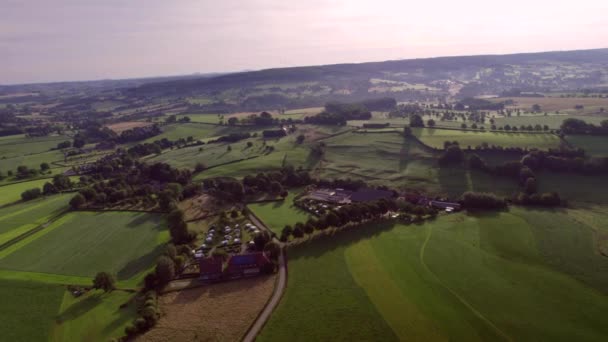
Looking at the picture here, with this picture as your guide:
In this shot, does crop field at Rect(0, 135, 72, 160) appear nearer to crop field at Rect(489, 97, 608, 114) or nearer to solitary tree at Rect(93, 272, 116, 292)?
solitary tree at Rect(93, 272, 116, 292)

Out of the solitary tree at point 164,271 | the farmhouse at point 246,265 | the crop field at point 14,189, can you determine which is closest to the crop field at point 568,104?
the farmhouse at point 246,265

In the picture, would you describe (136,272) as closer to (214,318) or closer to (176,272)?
(176,272)

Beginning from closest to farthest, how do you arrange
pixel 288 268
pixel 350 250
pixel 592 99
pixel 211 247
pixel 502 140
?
pixel 288 268 < pixel 350 250 < pixel 211 247 < pixel 502 140 < pixel 592 99

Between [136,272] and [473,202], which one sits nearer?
[136,272]

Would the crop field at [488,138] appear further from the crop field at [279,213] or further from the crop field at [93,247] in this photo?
the crop field at [93,247]

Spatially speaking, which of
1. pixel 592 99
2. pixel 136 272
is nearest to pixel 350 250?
pixel 136 272

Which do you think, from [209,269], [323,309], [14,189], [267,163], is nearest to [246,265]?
[209,269]

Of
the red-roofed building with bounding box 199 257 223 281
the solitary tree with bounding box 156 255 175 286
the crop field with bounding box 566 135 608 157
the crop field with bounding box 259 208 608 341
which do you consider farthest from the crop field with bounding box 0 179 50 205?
the crop field with bounding box 566 135 608 157
